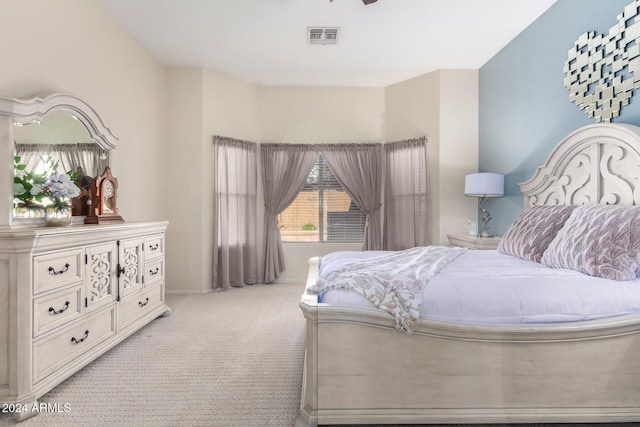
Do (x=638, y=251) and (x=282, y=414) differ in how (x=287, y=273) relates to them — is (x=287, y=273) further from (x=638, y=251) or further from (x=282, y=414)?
(x=638, y=251)

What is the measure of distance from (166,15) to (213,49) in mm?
682

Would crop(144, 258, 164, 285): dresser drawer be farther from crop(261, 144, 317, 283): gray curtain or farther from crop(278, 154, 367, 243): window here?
crop(278, 154, 367, 243): window

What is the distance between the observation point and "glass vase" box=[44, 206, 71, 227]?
2.21 m

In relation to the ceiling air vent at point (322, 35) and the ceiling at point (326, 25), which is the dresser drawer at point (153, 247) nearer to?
the ceiling at point (326, 25)

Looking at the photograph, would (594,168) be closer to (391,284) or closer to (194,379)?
(391,284)

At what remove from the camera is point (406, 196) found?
4.49 metres

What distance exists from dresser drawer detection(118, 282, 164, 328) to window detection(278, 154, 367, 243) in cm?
202

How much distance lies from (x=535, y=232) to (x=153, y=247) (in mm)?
3165

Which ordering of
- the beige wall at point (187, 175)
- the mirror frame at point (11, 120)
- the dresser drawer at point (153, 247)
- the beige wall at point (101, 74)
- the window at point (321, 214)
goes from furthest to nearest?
1. the window at point (321, 214)
2. the beige wall at point (187, 175)
3. the dresser drawer at point (153, 247)
4. the beige wall at point (101, 74)
5. the mirror frame at point (11, 120)

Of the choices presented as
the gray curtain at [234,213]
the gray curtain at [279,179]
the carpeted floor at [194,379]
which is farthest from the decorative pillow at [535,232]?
the gray curtain at [234,213]

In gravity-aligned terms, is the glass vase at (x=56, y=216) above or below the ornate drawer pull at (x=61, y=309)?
above

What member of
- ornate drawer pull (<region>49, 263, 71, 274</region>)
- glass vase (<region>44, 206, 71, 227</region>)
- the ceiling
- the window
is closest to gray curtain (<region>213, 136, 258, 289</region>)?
the window

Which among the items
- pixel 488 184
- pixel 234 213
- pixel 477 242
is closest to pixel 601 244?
pixel 477 242

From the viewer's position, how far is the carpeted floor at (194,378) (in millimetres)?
1756
